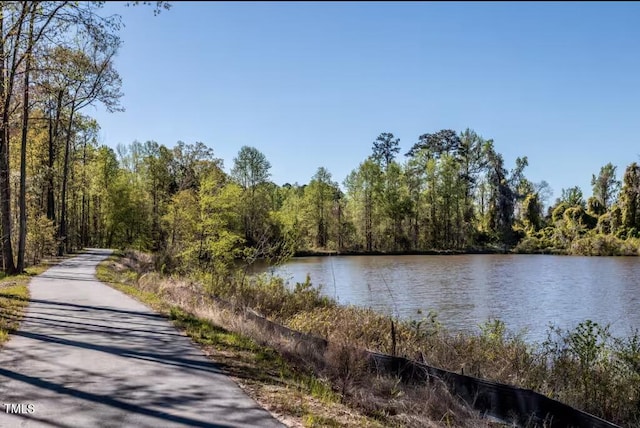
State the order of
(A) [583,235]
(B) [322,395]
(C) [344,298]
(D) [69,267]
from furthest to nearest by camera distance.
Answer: (A) [583,235], (D) [69,267], (C) [344,298], (B) [322,395]

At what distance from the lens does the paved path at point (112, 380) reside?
195 inches

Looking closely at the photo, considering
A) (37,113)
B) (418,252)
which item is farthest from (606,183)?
(37,113)

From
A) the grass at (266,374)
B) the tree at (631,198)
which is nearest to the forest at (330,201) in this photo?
the tree at (631,198)

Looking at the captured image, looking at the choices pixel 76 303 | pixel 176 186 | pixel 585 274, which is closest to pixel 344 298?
pixel 76 303

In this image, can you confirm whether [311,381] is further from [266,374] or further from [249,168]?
[249,168]

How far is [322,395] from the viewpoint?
5.95 metres

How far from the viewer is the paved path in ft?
16.2

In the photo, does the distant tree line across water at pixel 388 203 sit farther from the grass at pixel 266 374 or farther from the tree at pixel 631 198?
the grass at pixel 266 374

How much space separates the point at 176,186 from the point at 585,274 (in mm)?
42925

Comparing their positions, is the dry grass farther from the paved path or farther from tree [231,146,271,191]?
tree [231,146,271,191]

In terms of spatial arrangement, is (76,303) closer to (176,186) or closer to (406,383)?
(406,383)

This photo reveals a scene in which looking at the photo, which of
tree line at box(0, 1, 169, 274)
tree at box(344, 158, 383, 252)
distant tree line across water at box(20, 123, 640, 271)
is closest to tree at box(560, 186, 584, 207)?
distant tree line across water at box(20, 123, 640, 271)

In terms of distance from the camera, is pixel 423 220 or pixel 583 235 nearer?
pixel 583 235

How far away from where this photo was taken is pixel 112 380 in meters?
6.18
